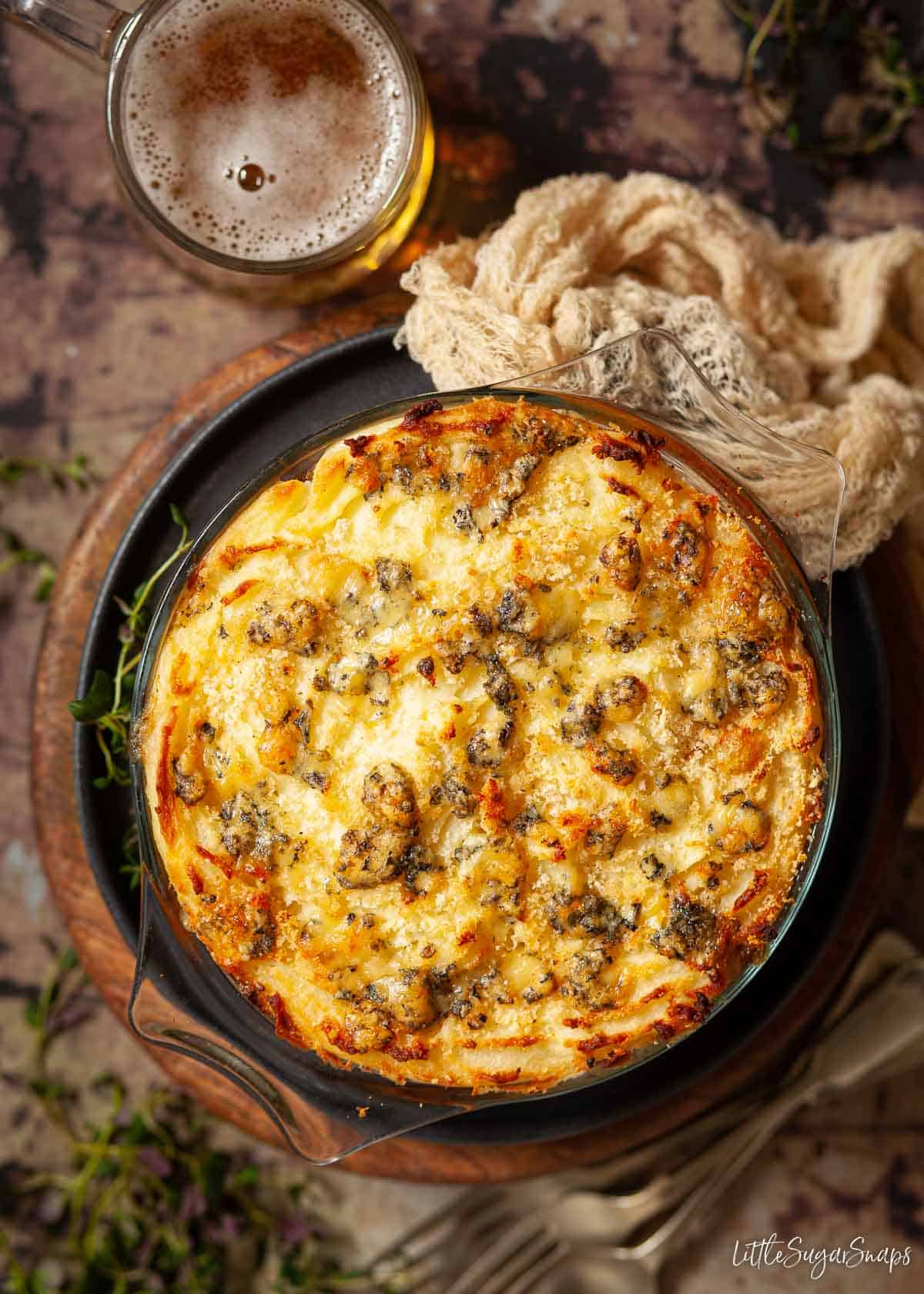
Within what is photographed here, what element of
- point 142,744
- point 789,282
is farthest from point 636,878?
point 789,282

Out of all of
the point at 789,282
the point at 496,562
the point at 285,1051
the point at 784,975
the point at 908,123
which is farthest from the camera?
the point at 908,123

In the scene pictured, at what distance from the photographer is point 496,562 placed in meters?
1.62

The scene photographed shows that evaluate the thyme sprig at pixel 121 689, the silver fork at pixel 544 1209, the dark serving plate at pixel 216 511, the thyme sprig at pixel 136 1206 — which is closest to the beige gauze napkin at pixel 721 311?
the dark serving plate at pixel 216 511

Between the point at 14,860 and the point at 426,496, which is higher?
the point at 14,860

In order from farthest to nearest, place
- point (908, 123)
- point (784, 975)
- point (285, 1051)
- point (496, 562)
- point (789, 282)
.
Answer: point (908, 123) → point (789, 282) → point (784, 975) → point (285, 1051) → point (496, 562)

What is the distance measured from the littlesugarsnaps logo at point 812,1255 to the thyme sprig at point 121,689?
1.77 m

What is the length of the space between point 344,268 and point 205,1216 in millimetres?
2146

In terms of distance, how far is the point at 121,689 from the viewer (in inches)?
76.8

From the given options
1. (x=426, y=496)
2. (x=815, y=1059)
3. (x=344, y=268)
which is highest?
(x=344, y=268)

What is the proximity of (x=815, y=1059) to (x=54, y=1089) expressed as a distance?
1.73 meters

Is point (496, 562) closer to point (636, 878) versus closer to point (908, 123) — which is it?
point (636, 878)

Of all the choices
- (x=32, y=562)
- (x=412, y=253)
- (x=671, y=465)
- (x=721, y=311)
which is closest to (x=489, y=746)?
(x=671, y=465)

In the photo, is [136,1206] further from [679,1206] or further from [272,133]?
[272,133]

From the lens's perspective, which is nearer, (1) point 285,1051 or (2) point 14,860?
(1) point 285,1051
